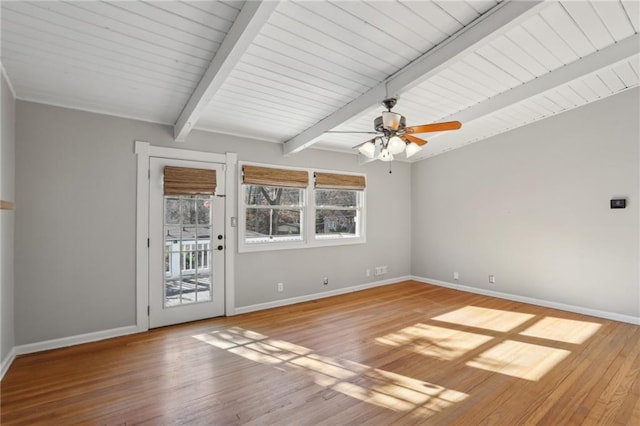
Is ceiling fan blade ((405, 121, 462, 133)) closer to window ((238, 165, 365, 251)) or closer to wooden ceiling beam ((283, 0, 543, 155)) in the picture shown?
wooden ceiling beam ((283, 0, 543, 155))

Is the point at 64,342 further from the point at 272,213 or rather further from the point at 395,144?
the point at 395,144

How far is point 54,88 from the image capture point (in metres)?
2.91

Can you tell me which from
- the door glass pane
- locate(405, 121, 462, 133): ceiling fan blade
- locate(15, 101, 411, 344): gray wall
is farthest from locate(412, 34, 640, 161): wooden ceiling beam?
the door glass pane

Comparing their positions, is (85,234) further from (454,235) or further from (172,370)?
(454,235)

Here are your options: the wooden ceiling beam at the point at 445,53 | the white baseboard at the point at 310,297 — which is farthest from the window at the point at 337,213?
the wooden ceiling beam at the point at 445,53

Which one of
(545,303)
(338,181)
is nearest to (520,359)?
(545,303)

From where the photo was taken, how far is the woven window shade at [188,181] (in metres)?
3.76

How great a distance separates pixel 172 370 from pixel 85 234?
1.78 m

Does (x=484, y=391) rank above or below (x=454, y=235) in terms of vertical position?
below

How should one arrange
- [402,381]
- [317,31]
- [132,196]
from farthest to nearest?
[132,196] → [402,381] → [317,31]

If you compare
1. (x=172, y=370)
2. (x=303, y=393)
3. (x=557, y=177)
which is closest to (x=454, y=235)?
(x=557, y=177)

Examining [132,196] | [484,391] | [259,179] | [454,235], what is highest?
[259,179]

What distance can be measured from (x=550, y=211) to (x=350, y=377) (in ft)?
13.4

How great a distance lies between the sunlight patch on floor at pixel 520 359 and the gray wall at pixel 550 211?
6.07 ft
